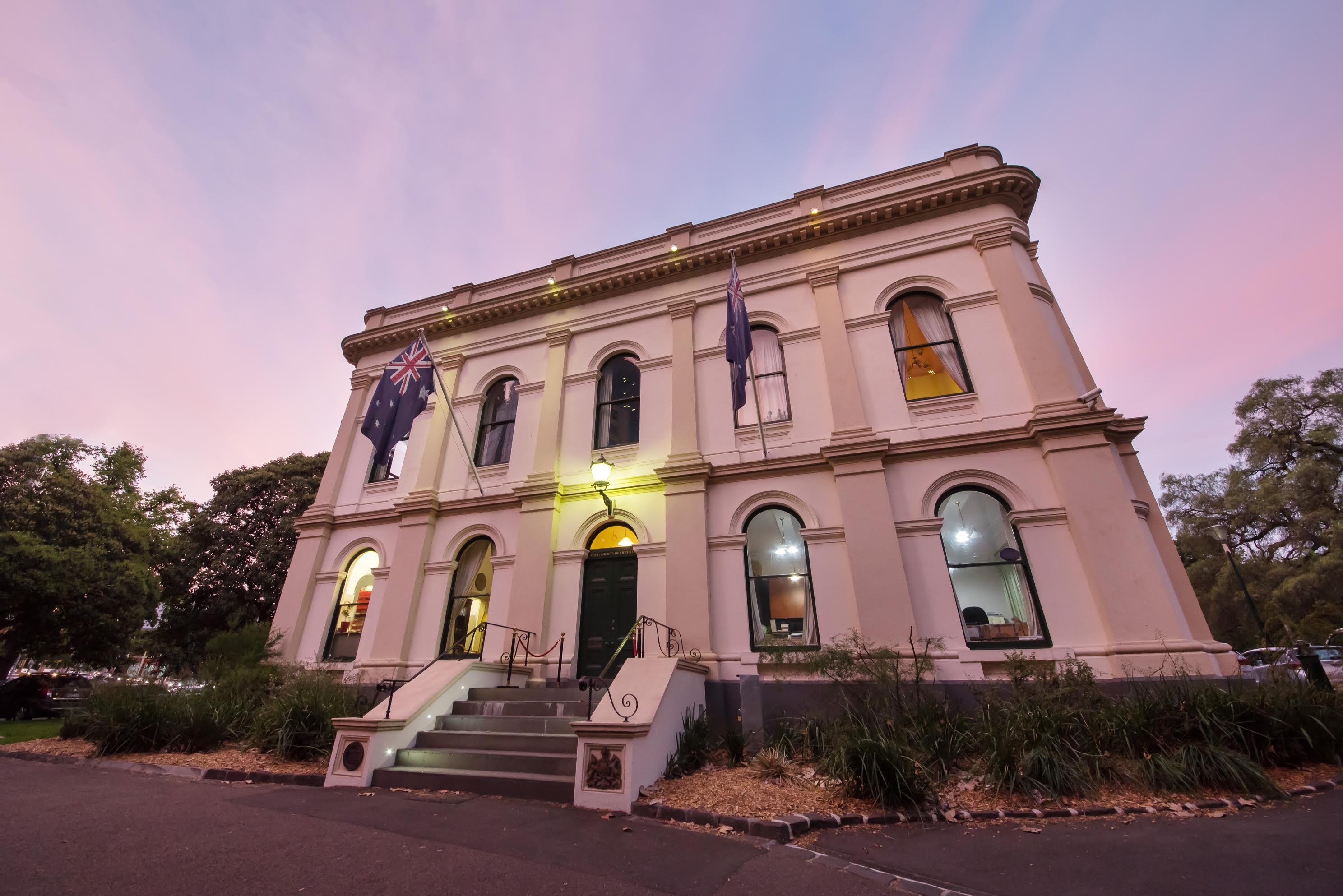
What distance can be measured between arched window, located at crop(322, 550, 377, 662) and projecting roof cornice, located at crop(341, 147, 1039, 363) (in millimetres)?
6572

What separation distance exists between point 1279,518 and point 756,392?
29.3 meters

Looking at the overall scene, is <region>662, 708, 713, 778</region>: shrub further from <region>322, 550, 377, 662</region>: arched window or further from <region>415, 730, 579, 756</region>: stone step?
<region>322, 550, 377, 662</region>: arched window

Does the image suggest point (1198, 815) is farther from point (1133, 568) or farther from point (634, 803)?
point (634, 803)

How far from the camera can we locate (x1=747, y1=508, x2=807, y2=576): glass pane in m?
9.94

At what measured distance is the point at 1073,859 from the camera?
400 centimetres

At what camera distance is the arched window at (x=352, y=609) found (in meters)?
12.3

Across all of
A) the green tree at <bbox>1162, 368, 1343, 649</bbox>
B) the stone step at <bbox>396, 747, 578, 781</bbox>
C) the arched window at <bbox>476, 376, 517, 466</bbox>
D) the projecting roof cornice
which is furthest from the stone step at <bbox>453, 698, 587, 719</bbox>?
the green tree at <bbox>1162, 368, 1343, 649</bbox>

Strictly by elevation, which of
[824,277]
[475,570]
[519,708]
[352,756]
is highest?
[824,277]

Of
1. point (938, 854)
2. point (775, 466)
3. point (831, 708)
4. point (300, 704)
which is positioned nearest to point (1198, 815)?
point (938, 854)

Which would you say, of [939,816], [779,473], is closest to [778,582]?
[779,473]

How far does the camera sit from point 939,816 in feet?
16.4

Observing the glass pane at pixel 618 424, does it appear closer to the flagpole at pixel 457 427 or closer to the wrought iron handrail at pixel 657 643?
the flagpole at pixel 457 427

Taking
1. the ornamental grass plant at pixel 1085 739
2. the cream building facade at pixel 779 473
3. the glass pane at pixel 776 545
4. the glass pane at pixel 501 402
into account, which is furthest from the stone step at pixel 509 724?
the glass pane at pixel 501 402

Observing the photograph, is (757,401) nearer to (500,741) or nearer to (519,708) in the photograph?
(519,708)
